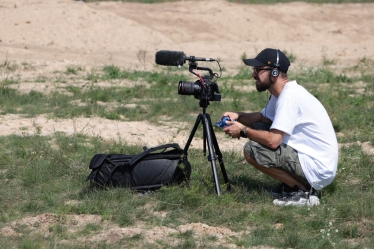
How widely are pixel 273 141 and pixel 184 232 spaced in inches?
39.9

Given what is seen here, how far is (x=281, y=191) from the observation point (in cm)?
602

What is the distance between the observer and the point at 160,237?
199 inches

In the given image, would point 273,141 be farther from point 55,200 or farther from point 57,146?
point 57,146

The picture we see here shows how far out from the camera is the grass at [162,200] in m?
5.05

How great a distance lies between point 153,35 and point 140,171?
11369 millimetres

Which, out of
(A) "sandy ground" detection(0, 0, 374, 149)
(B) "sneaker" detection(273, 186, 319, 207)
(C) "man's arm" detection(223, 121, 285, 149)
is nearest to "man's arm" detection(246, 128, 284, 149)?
(C) "man's arm" detection(223, 121, 285, 149)

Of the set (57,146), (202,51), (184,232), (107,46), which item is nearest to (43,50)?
(107,46)

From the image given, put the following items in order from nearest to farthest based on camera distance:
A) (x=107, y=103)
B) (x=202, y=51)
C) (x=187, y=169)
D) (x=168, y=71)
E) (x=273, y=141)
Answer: (x=273, y=141)
(x=187, y=169)
(x=107, y=103)
(x=168, y=71)
(x=202, y=51)

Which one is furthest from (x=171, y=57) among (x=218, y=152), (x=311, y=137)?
(x=311, y=137)

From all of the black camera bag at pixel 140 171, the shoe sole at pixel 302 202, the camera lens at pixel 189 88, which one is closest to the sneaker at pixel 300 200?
the shoe sole at pixel 302 202

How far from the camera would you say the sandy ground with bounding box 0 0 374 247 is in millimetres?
8883

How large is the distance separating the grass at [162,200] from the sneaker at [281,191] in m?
0.12

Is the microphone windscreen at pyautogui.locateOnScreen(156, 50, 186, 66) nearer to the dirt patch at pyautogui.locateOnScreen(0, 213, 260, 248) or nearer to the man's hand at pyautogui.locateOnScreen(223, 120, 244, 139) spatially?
the man's hand at pyautogui.locateOnScreen(223, 120, 244, 139)

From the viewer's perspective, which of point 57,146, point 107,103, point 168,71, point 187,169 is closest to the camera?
point 187,169
